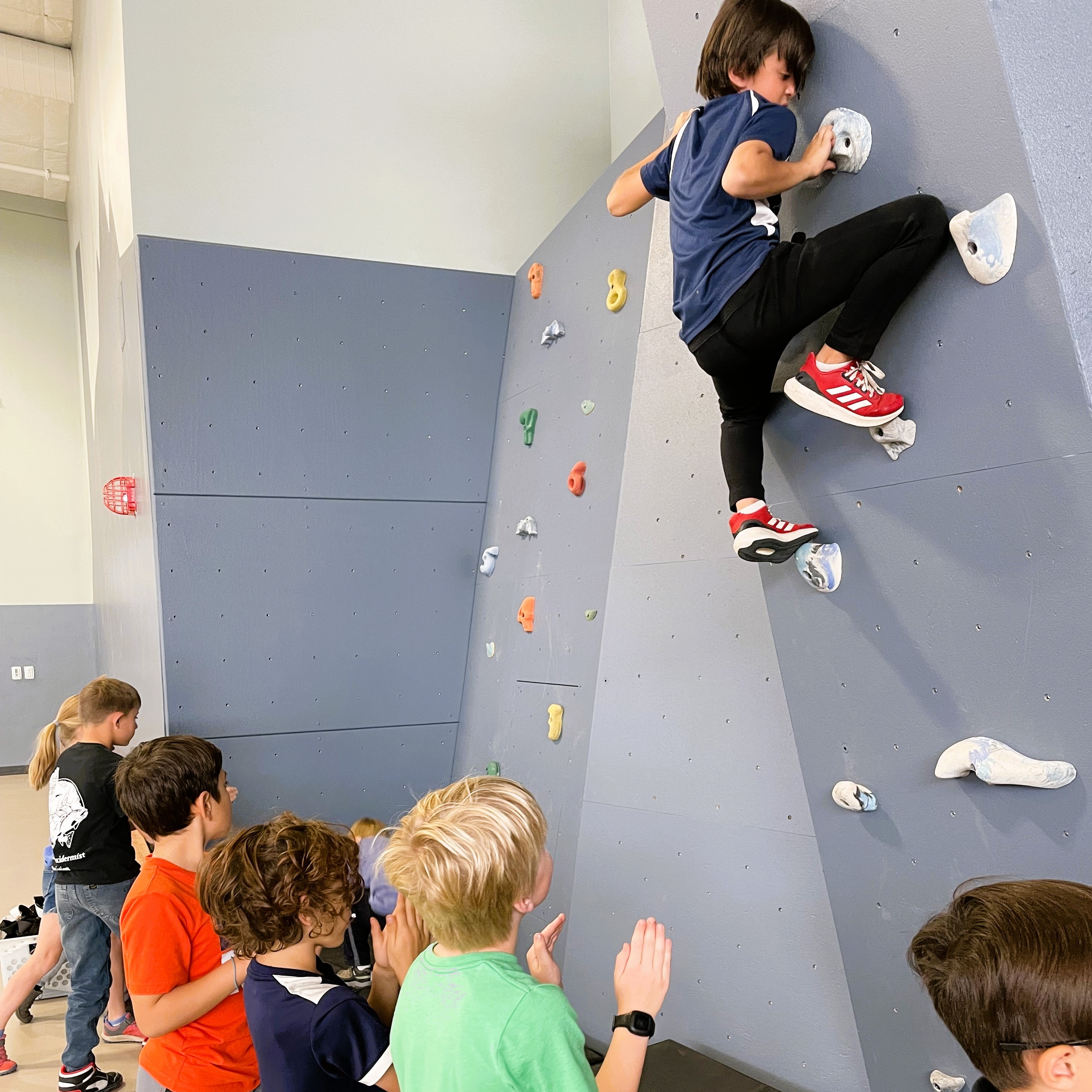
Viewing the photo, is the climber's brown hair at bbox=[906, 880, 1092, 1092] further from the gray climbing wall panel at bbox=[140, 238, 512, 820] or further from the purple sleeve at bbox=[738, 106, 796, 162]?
the gray climbing wall panel at bbox=[140, 238, 512, 820]

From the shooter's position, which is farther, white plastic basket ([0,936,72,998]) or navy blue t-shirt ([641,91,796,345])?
white plastic basket ([0,936,72,998])

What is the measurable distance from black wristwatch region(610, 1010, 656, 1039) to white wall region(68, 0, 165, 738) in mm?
2491

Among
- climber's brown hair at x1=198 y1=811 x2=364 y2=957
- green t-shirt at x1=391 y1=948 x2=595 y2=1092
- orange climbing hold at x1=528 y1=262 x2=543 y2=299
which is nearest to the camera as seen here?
green t-shirt at x1=391 y1=948 x2=595 y2=1092

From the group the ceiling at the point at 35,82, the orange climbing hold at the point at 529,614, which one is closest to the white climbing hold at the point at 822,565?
the orange climbing hold at the point at 529,614

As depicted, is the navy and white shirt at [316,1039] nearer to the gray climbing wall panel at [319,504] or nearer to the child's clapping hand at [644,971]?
the child's clapping hand at [644,971]

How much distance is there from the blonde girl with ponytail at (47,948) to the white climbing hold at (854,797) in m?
2.26

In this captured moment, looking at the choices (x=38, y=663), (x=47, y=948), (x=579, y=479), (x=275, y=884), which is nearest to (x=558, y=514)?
(x=579, y=479)

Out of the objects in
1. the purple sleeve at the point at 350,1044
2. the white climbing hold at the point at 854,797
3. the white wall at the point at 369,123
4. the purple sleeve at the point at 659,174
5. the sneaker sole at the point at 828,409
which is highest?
the white wall at the point at 369,123

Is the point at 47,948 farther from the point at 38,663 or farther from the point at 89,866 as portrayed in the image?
the point at 38,663

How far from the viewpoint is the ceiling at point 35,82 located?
562cm

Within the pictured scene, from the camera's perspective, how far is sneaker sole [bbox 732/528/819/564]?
1572 millimetres

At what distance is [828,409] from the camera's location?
4.63 feet

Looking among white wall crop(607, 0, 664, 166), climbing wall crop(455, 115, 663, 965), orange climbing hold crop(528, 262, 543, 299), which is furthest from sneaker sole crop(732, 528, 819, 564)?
white wall crop(607, 0, 664, 166)

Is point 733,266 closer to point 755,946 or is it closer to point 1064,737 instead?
point 1064,737
